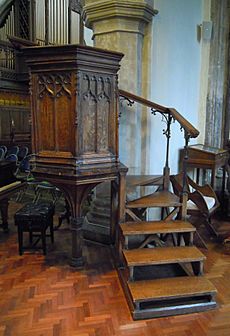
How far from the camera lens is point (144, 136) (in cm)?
367

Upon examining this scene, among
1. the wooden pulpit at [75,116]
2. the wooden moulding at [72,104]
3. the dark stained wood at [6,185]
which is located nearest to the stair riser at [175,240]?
the wooden pulpit at [75,116]

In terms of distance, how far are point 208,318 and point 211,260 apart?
3.21ft

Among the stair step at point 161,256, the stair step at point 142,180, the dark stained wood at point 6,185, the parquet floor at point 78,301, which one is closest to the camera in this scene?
the parquet floor at point 78,301

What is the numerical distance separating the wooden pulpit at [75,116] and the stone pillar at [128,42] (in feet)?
2.26

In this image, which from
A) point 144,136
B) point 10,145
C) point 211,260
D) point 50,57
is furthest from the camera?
point 10,145

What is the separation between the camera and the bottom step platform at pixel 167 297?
7.61ft

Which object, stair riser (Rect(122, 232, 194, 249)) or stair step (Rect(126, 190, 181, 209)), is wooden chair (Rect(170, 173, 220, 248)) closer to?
stair step (Rect(126, 190, 181, 209))

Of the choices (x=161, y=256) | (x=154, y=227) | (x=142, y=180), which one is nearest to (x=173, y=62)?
(x=142, y=180)

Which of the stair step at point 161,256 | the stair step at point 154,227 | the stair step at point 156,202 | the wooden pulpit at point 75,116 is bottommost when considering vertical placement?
the stair step at point 161,256

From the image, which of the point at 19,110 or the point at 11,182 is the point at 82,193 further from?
the point at 19,110

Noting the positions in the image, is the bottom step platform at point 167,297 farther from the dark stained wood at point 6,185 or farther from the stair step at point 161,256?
the dark stained wood at point 6,185

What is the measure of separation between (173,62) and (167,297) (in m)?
2.61

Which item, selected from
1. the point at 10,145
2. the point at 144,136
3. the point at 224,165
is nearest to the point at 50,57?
the point at 144,136

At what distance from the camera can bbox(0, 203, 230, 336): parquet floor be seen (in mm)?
2193
